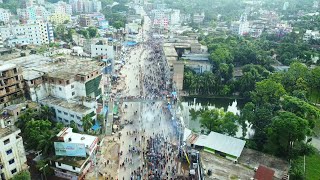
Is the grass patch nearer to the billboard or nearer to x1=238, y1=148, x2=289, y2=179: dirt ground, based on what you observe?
x1=238, y1=148, x2=289, y2=179: dirt ground

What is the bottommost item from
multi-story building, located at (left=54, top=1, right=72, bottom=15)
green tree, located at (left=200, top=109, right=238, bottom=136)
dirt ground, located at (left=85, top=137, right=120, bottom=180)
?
dirt ground, located at (left=85, top=137, right=120, bottom=180)

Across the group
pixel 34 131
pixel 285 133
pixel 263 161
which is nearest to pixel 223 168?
pixel 263 161

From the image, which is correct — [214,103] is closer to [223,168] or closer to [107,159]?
[223,168]

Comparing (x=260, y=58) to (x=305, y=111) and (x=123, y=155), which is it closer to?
(x=305, y=111)

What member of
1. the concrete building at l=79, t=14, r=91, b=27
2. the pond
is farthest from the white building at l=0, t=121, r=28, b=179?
the concrete building at l=79, t=14, r=91, b=27

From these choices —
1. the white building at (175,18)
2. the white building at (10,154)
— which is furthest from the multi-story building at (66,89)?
the white building at (175,18)

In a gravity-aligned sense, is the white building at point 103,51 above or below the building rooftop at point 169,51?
above

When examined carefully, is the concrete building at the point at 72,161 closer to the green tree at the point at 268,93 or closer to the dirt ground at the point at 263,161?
the dirt ground at the point at 263,161

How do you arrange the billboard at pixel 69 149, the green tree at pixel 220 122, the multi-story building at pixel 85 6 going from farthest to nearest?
the multi-story building at pixel 85 6, the green tree at pixel 220 122, the billboard at pixel 69 149
